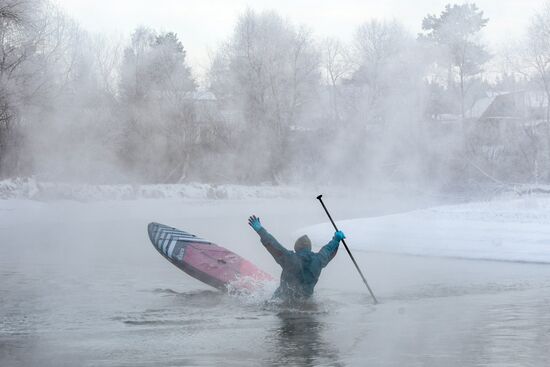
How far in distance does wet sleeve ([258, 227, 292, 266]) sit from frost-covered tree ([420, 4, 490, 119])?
26992mm

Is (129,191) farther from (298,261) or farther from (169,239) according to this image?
(298,261)

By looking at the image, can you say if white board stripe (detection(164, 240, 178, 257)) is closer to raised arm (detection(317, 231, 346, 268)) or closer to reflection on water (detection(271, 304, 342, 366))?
reflection on water (detection(271, 304, 342, 366))

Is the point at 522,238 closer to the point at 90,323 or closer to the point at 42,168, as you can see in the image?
the point at 90,323

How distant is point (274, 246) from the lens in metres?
11.1

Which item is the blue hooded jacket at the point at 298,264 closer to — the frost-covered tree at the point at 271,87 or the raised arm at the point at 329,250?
the raised arm at the point at 329,250

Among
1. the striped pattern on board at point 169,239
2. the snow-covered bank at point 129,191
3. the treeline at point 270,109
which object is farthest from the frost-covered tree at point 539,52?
the striped pattern on board at point 169,239

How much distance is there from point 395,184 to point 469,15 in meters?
14.4

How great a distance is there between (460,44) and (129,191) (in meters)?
18.7

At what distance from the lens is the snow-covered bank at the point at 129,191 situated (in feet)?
94.5

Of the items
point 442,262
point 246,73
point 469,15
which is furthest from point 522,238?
point 469,15

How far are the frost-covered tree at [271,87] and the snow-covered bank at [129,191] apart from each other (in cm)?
88

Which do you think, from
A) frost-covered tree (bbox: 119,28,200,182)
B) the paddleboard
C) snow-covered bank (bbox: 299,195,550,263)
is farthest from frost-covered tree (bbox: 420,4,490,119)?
the paddleboard

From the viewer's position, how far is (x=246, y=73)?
39.2 meters

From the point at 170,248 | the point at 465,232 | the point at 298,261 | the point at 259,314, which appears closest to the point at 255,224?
→ the point at 298,261
